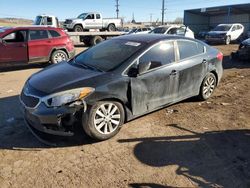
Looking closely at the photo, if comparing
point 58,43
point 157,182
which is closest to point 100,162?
point 157,182

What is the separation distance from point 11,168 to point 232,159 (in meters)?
3.01

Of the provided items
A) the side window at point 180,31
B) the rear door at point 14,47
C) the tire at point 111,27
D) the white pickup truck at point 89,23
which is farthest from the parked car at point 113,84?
the tire at point 111,27

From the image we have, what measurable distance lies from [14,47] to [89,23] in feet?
50.6

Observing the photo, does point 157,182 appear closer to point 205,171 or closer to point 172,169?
point 172,169

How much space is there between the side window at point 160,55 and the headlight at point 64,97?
51.6 inches

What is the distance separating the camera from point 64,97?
427 cm

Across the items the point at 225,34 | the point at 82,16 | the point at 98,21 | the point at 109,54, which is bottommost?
the point at 225,34

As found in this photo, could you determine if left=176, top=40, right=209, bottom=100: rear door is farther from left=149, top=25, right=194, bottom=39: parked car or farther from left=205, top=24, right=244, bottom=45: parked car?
left=205, top=24, right=244, bottom=45: parked car

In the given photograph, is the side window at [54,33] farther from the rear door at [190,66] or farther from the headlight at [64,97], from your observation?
the headlight at [64,97]

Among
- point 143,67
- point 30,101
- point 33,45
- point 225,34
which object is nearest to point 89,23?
point 225,34

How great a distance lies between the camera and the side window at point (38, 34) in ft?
36.3

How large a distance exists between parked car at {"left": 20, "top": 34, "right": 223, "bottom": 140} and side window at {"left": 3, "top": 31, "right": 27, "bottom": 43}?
5926 millimetres

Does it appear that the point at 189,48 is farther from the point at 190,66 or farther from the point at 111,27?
the point at 111,27

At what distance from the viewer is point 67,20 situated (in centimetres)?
2519
